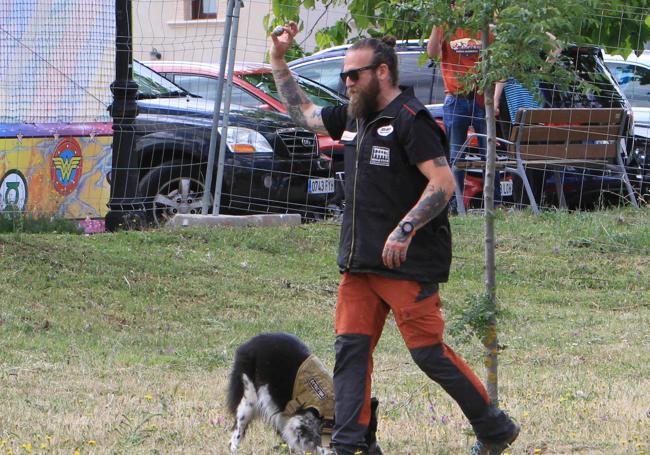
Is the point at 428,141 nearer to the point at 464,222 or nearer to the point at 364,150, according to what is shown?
the point at 364,150

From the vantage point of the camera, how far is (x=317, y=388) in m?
4.91

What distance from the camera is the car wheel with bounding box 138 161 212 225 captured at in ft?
34.0

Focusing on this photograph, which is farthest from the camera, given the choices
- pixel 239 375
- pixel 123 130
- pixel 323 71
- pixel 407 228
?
pixel 323 71

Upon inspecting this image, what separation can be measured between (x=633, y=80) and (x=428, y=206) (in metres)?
10.4

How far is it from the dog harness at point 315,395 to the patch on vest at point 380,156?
110 centimetres

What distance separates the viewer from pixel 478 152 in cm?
1151

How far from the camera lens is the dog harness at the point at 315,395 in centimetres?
489

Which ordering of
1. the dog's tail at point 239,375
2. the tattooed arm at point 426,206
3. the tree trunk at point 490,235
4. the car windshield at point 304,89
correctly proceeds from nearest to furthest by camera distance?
the tattooed arm at point 426,206
the tree trunk at point 490,235
the dog's tail at point 239,375
the car windshield at point 304,89

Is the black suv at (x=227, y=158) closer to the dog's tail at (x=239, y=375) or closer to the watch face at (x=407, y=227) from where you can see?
the dog's tail at (x=239, y=375)

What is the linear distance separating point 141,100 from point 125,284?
9.24 feet

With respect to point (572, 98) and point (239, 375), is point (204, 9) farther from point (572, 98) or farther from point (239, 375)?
point (239, 375)

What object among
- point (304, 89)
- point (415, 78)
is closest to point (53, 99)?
point (304, 89)

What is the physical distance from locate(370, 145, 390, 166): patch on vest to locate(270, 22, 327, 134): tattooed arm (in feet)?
1.84

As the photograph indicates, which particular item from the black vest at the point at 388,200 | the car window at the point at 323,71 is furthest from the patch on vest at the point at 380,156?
the car window at the point at 323,71
